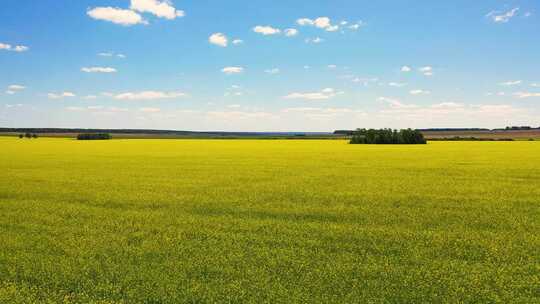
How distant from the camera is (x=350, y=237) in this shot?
357 inches

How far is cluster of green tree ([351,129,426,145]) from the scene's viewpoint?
9175cm

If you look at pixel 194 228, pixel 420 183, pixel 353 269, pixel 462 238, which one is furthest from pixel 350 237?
pixel 420 183

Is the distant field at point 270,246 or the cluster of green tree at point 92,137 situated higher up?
the cluster of green tree at point 92,137

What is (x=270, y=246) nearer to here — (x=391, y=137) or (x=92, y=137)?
(x=391, y=137)

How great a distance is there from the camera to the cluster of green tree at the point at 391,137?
91.8 metres

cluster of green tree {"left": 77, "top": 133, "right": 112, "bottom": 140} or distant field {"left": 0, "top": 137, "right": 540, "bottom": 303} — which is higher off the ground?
cluster of green tree {"left": 77, "top": 133, "right": 112, "bottom": 140}

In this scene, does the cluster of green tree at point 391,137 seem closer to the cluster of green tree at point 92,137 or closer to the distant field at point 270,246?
the cluster of green tree at point 92,137

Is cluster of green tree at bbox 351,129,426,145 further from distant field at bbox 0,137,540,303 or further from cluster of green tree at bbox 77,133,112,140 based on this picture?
distant field at bbox 0,137,540,303

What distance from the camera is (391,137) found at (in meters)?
92.9

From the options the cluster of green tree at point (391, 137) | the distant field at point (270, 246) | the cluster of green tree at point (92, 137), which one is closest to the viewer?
the distant field at point (270, 246)

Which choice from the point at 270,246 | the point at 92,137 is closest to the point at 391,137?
the point at 92,137

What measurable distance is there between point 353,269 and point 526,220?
6.78m

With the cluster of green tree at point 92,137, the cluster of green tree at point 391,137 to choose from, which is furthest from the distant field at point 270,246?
the cluster of green tree at point 92,137

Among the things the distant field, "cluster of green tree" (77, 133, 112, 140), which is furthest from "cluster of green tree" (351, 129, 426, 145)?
the distant field
